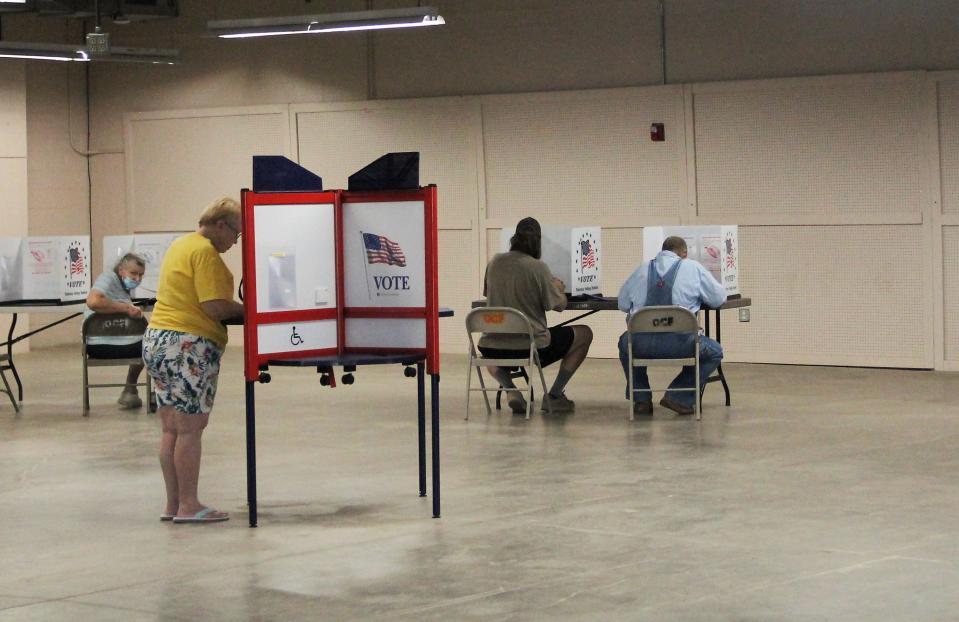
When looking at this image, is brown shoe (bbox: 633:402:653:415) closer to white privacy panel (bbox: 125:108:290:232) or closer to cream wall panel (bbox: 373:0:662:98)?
cream wall panel (bbox: 373:0:662:98)

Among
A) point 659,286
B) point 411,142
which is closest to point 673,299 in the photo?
point 659,286

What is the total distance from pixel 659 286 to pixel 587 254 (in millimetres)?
1193

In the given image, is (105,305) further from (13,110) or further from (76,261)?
(13,110)

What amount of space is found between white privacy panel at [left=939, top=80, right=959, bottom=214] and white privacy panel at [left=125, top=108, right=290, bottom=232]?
259 inches

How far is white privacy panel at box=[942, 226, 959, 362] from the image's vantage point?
11.9 metres

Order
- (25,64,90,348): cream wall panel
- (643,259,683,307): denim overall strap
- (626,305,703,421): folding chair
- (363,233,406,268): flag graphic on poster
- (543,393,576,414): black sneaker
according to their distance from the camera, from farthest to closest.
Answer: (25,64,90,348): cream wall panel < (543,393,576,414): black sneaker < (643,259,683,307): denim overall strap < (626,305,703,421): folding chair < (363,233,406,268): flag graphic on poster

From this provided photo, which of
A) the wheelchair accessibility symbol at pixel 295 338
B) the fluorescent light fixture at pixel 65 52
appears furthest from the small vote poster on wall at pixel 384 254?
the fluorescent light fixture at pixel 65 52

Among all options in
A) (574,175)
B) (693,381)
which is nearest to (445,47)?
(574,175)

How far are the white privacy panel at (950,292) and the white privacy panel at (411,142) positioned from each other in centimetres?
442

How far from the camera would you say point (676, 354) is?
9.17 m

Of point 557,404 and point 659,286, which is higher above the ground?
point 659,286

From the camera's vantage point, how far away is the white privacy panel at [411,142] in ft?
Result: 46.5

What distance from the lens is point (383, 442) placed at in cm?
847

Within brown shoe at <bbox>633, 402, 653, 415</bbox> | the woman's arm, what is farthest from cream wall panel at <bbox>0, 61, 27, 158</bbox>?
brown shoe at <bbox>633, 402, 653, 415</bbox>
